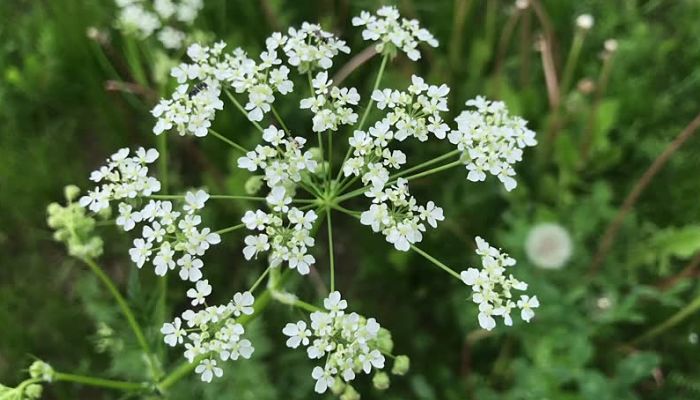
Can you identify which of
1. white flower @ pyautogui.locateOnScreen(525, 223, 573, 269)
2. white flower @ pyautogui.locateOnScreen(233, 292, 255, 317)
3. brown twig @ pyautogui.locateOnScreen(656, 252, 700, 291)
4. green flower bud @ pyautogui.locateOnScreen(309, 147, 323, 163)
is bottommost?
white flower @ pyautogui.locateOnScreen(233, 292, 255, 317)

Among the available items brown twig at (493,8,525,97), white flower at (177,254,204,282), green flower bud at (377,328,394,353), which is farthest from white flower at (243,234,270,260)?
brown twig at (493,8,525,97)

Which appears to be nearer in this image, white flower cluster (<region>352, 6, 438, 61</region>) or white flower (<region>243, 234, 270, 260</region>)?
white flower (<region>243, 234, 270, 260</region>)

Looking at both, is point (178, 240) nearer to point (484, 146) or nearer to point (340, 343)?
point (340, 343)

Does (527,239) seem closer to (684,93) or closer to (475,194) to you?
(475,194)

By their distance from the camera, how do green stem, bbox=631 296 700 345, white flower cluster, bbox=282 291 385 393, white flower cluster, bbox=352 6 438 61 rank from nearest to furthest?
white flower cluster, bbox=282 291 385 393, white flower cluster, bbox=352 6 438 61, green stem, bbox=631 296 700 345

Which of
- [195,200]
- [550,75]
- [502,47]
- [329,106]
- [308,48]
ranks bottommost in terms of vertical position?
[195,200]

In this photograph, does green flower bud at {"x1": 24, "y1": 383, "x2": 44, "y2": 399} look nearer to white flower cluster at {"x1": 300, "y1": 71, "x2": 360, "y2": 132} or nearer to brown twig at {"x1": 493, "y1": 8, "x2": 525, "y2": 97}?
white flower cluster at {"x1": 300, "y1": 71, "x2": 360, "y2": 132}

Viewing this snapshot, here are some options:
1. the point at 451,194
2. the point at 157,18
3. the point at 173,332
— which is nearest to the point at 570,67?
the point at 451,194
